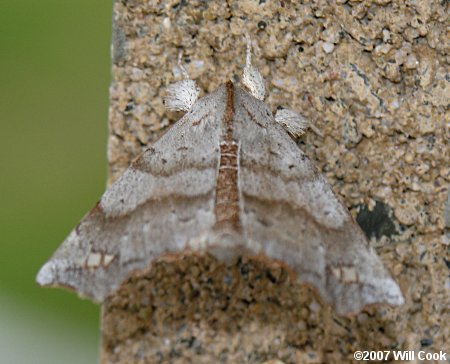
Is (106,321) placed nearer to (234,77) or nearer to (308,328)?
(308,328)

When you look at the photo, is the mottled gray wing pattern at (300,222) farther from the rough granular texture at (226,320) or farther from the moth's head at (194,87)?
the rough granular texture at (226,320)

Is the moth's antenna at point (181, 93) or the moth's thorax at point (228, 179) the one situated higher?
the moth's antenna at point (181, 93)

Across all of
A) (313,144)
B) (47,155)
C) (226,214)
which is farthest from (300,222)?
(47,155)

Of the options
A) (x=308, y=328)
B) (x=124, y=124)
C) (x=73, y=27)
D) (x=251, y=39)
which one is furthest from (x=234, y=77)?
(x=73, y=27)

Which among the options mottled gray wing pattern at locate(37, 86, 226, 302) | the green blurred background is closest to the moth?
mottled gray wing pattern at locate(37, 86, 226, 302)

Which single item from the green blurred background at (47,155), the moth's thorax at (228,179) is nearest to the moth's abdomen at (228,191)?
the moth's thorax at (228,179)

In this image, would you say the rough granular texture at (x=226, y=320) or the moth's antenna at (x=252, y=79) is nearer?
the rough granular texture at (x=226, y=320)

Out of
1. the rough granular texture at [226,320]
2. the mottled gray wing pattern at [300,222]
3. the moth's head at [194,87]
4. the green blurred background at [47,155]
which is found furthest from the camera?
the green blurred background at [47,155]

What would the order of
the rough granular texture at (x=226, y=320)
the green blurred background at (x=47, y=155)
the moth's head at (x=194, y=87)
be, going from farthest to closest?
the green blurred background at (x=47, y=155), the moth's head at (x=194, y=87), the rough granular texture at (x=226, y=320)
